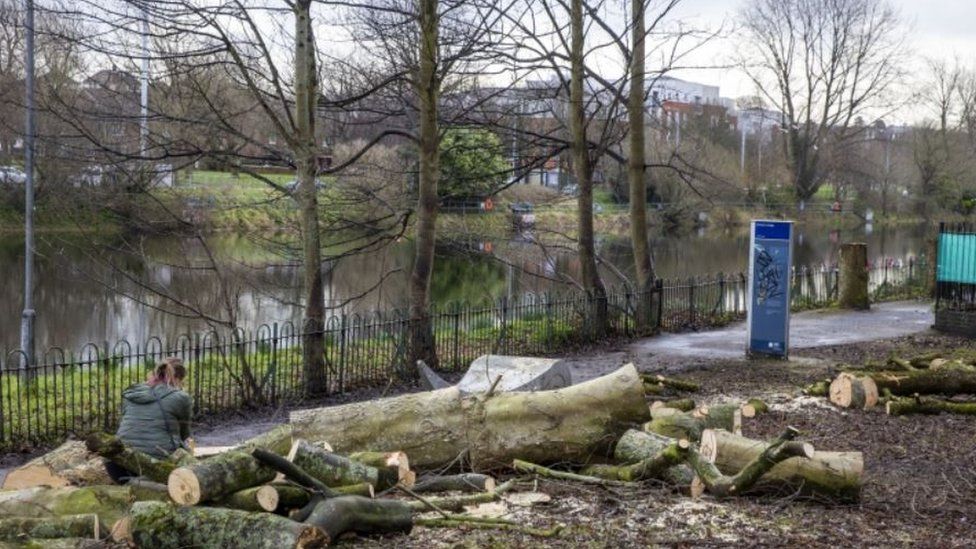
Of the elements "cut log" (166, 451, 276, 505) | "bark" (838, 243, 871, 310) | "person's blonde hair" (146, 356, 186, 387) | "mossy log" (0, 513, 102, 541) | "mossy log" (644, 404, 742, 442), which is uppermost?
"bark" (838, 243, 871, 310)

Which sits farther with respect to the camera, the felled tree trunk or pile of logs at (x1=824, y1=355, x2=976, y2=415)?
pile of logs at (x1=824, y1=355, x2=976, y2=415)

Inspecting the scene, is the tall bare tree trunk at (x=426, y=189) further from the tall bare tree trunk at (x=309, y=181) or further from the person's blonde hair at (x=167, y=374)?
the person's blonde hair at (x=167, y=374)

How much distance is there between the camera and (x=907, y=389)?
12.3m

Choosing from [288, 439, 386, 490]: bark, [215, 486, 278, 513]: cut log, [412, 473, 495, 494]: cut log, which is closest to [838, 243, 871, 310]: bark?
[412, 473, 495, 494]: cut log

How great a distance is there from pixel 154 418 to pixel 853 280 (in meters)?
18.8

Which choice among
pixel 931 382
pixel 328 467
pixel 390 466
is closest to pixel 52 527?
pixel 328 467

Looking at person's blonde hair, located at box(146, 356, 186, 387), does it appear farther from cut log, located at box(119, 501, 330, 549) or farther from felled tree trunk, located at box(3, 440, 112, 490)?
cut log, located at box(119, 501, 330, 549)

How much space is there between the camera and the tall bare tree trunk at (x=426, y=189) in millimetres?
15172

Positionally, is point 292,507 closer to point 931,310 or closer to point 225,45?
point 225,45

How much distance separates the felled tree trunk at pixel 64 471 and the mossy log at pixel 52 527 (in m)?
0.91

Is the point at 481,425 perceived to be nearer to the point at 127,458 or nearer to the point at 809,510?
the point at 809,510

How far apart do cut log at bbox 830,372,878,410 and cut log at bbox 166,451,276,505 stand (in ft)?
24.7

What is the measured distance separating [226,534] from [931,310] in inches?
823

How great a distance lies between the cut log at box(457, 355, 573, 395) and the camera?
11.5m
